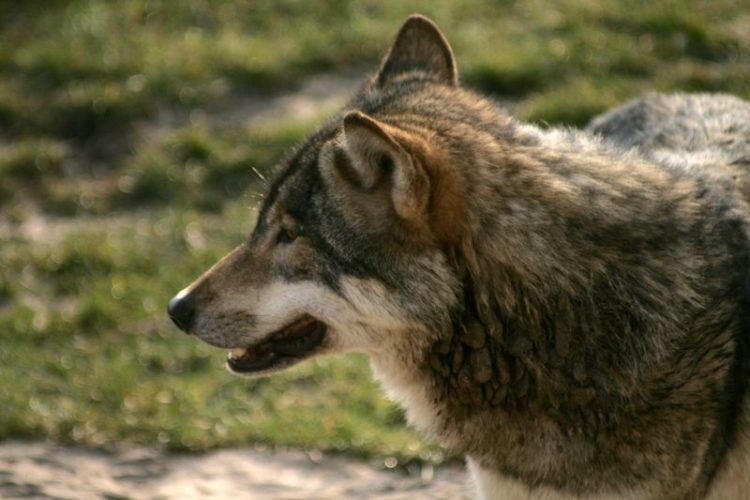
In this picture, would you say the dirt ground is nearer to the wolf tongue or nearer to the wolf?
the wolf tongue

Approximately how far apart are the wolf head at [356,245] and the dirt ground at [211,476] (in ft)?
4.91

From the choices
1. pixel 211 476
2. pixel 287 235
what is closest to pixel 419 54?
pixel 287 235

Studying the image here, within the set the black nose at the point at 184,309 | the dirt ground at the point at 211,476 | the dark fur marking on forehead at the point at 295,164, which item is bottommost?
the dirt ground at the point at 211,476

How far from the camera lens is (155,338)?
287 inches

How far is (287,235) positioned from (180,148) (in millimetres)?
5051

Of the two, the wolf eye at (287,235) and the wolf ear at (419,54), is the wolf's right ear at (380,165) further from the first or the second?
the wolf ear at (419,54)

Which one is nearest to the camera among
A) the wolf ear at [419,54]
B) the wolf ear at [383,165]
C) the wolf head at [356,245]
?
the wolf ear at [383,165]

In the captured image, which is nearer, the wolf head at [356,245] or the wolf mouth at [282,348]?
the wolf head at [356,245]

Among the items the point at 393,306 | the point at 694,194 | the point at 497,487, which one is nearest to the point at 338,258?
the point at 393,306

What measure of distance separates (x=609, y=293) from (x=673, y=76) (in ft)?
17.7

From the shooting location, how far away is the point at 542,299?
395 cm

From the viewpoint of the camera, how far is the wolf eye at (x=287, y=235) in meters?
4.17

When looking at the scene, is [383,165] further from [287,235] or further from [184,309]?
[184,309]

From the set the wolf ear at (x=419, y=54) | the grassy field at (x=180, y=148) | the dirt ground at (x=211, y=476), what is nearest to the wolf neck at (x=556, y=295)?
the wolf ear at (x=419, y=54)
